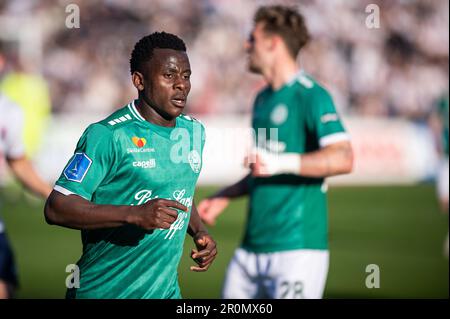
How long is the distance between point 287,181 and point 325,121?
54cm

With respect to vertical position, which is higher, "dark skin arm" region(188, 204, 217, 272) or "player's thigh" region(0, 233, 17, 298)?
"dark skin arm" region(188, 204, 217, 272)

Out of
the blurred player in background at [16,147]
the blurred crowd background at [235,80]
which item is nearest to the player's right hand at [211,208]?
the blurred player in background at [16,147]

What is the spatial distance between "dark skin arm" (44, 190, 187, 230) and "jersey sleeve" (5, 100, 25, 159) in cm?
270

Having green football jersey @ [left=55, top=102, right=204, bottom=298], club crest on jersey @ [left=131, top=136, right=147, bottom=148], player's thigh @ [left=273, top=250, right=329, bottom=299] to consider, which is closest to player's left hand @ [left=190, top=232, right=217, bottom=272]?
green football jersey @ [left=55, top=102, right=204, bottom=298]

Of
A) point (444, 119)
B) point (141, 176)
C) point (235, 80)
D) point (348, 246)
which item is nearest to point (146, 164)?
point (141, 176)

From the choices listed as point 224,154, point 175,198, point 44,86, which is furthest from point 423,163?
point 175,198

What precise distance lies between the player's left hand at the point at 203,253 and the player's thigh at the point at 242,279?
152 centimetres

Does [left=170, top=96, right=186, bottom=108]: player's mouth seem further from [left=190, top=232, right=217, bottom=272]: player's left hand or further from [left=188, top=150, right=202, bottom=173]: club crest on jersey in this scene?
[left=190, top=232, right=217, bottom=272]: player's left hand

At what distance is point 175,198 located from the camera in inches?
175

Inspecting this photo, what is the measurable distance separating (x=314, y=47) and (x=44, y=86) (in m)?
7.71

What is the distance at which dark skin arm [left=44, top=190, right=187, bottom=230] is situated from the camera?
3834 millimetres

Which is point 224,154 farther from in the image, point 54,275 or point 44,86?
point 54,275

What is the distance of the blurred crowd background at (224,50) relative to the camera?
2150cm

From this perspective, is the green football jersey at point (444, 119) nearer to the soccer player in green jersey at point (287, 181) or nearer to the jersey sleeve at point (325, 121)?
the soccer player in green jersey at point (287, 181)
